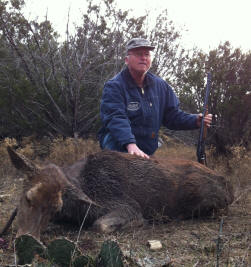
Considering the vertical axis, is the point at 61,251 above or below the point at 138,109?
below

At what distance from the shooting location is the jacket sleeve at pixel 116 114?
13.5ft

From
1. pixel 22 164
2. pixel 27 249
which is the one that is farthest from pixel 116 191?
pixel 27 249

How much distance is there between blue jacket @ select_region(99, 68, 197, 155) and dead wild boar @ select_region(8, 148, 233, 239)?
2.29 feet

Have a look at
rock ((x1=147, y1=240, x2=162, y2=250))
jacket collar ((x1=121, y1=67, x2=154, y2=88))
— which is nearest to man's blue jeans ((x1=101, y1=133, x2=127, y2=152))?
jacket collar ((x1=121, y1=67, x2=154, y2=88))

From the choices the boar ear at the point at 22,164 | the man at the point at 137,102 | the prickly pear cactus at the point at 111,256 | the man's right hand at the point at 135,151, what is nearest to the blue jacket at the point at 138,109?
the man at the point at 137,102

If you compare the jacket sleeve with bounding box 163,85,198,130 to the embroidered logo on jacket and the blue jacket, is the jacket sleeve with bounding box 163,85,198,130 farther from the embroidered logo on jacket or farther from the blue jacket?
the embroidered logo on jacket

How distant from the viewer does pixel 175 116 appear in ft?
16.6

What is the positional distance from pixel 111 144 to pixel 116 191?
1171 mm

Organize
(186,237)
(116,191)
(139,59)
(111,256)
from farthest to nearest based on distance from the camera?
1. (139,59)
2. (116,191)
3. (186,237)
4. (111,256)

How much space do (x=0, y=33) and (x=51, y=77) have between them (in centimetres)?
151

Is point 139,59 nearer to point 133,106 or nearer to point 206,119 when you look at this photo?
point 133,106

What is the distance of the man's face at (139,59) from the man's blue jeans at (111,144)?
3.18 feet

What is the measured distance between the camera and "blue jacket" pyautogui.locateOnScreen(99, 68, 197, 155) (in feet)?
14.6

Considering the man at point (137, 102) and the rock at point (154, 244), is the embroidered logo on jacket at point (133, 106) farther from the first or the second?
the rock at point (154, 244)
